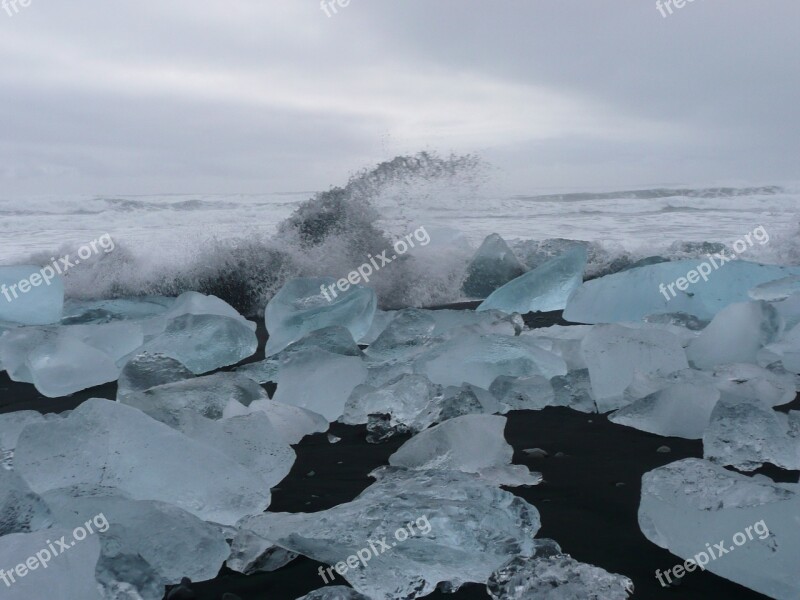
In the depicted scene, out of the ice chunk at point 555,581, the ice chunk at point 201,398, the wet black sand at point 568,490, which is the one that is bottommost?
the wet black sand at point 568,490

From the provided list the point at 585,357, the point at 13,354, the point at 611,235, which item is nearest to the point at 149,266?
the point at 13,354

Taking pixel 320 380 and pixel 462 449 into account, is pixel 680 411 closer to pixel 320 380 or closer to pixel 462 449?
pixel 462 449

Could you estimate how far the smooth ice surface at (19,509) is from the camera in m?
1.44

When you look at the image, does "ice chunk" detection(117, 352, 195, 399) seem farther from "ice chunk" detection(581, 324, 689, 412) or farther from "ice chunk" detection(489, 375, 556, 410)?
"ice chunk" detection(581, 324, 689, 412)

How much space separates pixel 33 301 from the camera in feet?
13.1

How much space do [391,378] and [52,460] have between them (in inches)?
45.0

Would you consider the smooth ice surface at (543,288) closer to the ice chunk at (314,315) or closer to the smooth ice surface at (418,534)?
A: the ice chunk at (314,315)

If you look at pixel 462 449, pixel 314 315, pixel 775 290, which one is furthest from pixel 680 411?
pixel 775 290

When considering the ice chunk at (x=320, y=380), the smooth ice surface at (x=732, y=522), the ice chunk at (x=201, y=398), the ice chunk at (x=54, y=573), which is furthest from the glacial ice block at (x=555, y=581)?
the ice chunk at (x=320, y=380)

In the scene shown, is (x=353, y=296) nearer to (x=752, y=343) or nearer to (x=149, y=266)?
(x=752, y=343)

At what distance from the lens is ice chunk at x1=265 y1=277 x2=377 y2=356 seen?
10.9 ft

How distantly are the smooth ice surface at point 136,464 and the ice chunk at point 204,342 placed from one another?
1.28 metres

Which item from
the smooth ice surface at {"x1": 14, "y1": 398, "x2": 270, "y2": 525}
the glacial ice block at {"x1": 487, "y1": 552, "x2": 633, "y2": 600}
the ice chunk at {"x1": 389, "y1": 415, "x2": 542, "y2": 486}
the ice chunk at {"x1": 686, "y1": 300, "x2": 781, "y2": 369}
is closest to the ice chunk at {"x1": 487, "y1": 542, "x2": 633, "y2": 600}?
the glacial ice block at {"x1": 487, "y1": 552, "x2": 633, "y2": 600}

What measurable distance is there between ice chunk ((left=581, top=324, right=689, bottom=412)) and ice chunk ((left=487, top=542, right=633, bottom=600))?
109cm
